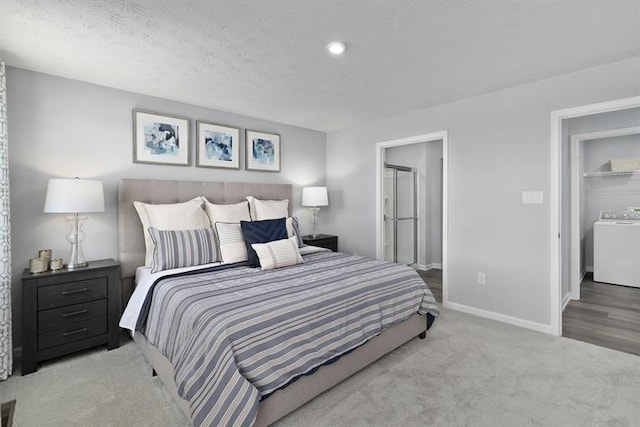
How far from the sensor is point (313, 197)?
4441 millimetres

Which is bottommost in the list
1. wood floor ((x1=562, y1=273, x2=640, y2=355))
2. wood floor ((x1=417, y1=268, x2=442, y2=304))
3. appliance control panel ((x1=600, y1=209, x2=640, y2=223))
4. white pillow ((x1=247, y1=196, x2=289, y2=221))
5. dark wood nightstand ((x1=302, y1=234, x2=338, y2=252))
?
wood floor ((x1=562, y1=273, x2=640, y2=355))

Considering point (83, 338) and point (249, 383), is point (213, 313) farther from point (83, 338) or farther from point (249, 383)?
point (83, 338)

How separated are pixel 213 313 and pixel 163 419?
0.72 meters

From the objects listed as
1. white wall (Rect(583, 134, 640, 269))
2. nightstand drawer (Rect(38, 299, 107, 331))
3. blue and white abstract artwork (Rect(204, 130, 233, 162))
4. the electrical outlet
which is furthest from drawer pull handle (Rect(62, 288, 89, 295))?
white wall (Rect(583, 134, 640, 269))

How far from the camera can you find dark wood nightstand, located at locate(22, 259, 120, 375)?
2316 millimetres

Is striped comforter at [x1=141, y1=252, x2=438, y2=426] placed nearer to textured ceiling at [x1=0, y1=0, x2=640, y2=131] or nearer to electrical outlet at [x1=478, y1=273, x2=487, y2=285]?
electrical outlet at [x1=478, y1=273, x2=487, y2=285]

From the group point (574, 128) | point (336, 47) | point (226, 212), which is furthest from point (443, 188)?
point (226, 212)

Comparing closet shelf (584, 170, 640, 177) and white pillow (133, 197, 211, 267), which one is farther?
closet shelf (584, 170, 640, 177)

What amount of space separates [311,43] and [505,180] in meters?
2.37

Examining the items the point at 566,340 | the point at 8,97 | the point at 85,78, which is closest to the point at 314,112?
the point at 85,78

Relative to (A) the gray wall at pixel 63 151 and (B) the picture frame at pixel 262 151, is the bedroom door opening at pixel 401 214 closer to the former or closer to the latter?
(B) the picture frame at pixel 262 151

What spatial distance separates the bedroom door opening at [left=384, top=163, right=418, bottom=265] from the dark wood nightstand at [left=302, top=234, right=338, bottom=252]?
3.02 ft

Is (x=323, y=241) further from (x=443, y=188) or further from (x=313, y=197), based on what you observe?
(x=443, y=188)

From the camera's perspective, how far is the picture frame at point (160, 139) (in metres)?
3.20
